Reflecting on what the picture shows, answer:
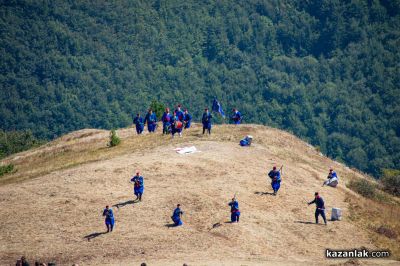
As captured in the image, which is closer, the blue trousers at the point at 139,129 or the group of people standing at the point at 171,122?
the group of people standing at the point at 171,122

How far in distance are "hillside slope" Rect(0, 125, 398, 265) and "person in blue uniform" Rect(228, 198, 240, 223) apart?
1.44 ft

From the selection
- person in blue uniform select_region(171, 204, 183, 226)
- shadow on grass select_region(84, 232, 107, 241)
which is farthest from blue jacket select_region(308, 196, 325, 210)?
shadow on grass select_region(84, 232, 107, 241)

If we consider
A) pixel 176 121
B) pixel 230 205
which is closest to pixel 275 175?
pixel 230 205

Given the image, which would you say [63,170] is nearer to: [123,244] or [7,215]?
[7,215]

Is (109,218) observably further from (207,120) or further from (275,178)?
(207,120)

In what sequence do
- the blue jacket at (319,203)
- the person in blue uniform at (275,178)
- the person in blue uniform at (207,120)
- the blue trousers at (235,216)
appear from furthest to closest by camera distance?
the person in blue uniform at (207,120) → the person in blue uniform at (275,178) → the blue jacket at (319,203) → the blue trousers at (235,216)

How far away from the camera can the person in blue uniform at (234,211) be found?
39.2m

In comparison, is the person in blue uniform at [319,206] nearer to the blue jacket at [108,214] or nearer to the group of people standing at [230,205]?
the group of people standing at [230,205]

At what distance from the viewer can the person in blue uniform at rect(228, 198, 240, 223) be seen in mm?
39188

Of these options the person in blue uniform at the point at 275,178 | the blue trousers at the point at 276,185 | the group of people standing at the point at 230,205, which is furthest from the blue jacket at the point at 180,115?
the blue trousers at the point at 276,185

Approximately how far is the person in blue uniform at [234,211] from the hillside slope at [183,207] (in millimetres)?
440

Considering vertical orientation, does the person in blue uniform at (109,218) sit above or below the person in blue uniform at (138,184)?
below

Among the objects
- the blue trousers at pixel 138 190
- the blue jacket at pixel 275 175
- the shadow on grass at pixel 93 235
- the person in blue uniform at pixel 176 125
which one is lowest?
the shadow on grass at pixel 93 235

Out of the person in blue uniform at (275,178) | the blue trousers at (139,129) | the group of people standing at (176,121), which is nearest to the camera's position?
the person in blue uniform at (275,178)
